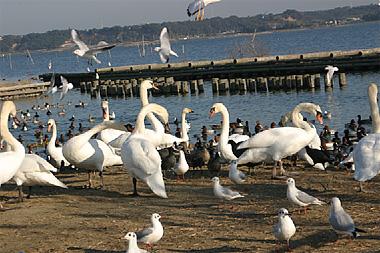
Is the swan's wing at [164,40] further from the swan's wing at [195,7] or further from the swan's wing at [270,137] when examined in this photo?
the swan's wing at [270,137]

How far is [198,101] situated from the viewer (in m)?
48.4

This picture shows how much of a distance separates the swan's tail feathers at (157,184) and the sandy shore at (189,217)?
141mm

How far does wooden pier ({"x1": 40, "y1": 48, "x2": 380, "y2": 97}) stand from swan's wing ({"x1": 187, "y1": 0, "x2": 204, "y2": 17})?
32956 mm

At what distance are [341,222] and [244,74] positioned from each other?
48.7 meters

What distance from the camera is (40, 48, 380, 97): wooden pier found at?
50.8 m

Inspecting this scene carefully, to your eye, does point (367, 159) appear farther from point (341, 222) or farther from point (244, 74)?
point (244, 74)

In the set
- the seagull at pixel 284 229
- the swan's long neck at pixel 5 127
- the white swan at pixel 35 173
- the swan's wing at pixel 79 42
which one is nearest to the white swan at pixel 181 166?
the white swan at pixel 35 173

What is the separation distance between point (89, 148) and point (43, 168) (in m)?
1.50

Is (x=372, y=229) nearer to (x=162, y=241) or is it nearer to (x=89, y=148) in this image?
(x=162, y=241)

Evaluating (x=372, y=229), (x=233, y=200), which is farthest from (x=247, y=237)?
(x=233, y=200)

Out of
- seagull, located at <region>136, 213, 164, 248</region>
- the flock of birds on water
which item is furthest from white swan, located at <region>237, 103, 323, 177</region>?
seagull, located at <region>136, 213, 164, 248</region>

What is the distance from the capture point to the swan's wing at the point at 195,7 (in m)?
16.2

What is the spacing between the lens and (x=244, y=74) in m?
57.6

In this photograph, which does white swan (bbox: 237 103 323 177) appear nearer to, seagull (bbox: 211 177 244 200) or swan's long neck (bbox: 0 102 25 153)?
seagull (bbox: 211 177 244 200)
